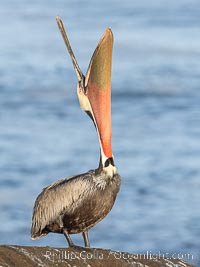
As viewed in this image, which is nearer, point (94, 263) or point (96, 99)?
point (94, 263)

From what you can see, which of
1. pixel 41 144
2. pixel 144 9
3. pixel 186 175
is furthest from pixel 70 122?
pixel 144 9

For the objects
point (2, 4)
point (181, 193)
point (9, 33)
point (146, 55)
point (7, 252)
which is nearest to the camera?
point (7, 252)

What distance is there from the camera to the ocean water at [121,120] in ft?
54.2

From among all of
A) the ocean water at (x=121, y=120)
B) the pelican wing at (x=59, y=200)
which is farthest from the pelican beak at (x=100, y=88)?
the ocean water at (x=121, y=120)

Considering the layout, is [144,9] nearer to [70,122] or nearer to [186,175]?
[70,122]

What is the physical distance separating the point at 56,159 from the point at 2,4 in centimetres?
1958

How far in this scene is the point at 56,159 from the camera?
749 inches

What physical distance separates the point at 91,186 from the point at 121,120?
51.1 feet

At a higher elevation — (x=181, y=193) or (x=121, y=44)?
(x=121, y=44)

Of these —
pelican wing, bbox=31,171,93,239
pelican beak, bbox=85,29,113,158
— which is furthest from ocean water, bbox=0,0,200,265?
pelican beak, bbox=85,29,113,158

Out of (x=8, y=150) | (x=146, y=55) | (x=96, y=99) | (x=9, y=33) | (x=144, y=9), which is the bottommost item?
(x=96, y=99)

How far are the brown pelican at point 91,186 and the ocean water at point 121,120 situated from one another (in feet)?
23.8

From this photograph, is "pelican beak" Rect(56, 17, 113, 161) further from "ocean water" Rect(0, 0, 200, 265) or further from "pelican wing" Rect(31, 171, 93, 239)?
"ocean water" Rect(0, 0, 200, 265)

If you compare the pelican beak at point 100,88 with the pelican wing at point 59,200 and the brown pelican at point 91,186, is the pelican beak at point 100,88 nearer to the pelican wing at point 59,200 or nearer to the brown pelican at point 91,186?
the brown pelican at point 91,186
